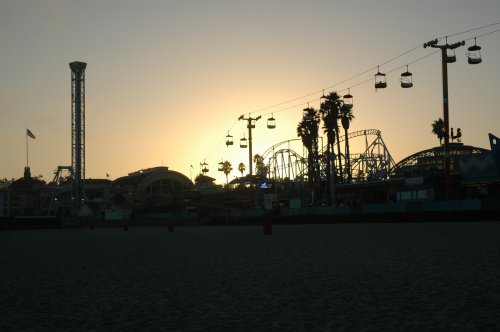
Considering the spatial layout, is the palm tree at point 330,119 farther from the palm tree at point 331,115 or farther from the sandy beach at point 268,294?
the sandy beach at point 268,294

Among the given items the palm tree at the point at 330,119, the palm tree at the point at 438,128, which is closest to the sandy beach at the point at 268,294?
the palm tree at the point at 330,119

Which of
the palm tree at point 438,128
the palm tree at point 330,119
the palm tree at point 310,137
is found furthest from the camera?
the palm tree at point 438,128

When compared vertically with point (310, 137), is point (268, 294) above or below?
below

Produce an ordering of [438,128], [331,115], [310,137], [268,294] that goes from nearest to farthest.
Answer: [268,294]
[331,115]
[310,137]
[438,128]

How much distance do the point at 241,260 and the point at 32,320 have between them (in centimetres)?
886

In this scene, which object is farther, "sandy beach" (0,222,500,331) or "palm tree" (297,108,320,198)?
"palm tree" (297,108,320,198)

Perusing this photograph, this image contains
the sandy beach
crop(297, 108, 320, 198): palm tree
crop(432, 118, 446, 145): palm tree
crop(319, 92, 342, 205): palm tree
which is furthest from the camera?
crop(432, 118, 446, 145): palm tree

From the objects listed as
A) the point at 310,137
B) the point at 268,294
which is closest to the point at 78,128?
the point at 310,137

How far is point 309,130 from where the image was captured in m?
93.1

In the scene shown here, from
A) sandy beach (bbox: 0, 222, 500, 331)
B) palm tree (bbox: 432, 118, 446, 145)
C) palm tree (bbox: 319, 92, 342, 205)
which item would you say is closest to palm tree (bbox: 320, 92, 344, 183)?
palm tree (bbox: 319, 92, 342, 205)

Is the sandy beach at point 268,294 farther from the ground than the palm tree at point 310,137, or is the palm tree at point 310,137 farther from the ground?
the palm tree at point 310,137

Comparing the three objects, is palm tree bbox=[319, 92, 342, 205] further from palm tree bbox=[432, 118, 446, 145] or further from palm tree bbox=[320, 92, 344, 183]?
palm tree bbox=[432, 118, 446, 145]

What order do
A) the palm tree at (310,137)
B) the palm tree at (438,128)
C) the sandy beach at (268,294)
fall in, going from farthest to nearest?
the palm tree at (438,128) → the palm tree at (310,137) → the sandy beach at (268,294)

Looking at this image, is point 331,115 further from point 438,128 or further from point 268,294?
point 268,294
